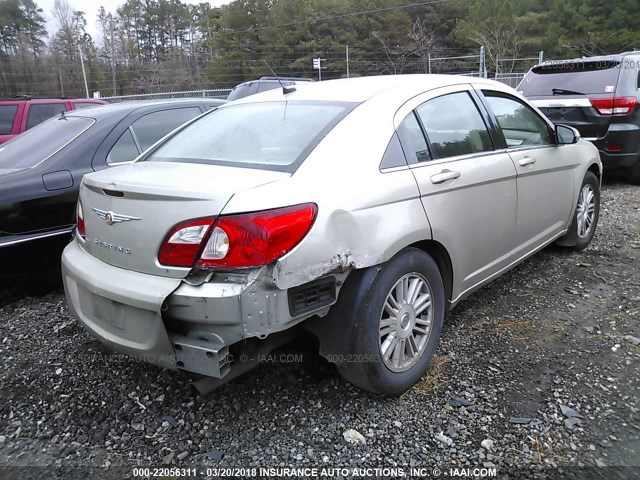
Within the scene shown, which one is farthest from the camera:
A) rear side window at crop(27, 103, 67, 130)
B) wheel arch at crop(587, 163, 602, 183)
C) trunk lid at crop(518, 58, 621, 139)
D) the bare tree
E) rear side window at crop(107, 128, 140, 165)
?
the bare tree

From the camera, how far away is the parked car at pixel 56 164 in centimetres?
349

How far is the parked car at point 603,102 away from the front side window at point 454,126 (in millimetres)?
4441

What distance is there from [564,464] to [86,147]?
3755mm

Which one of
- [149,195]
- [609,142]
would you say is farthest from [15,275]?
[609,142]

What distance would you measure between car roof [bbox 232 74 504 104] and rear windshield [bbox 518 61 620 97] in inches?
176

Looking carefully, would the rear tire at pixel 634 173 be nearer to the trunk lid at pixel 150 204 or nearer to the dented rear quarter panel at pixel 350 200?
the dented rear quarter panel at pixel 350 200

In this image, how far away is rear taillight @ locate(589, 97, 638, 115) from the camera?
6590 millimetres

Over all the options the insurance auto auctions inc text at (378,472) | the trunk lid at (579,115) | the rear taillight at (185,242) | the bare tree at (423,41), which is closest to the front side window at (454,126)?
the rear taillight at (185,242)

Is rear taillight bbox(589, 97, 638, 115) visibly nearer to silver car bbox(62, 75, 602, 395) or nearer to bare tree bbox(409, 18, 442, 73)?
silver car bbox(62, 75, 602, 395)

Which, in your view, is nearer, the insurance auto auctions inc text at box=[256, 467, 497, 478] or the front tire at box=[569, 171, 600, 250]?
the insurance auto auctions inc text at box=[256, 467, 497, 478]

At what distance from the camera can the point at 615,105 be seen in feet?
21.8

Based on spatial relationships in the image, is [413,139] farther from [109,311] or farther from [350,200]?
[109,311]

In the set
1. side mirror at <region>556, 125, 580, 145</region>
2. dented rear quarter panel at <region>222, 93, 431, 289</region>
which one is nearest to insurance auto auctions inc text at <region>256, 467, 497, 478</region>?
dented rear quarter panel at <region>222, 93, 431, 289</region>

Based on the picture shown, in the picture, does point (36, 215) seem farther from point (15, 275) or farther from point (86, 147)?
point (86, 147)
